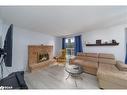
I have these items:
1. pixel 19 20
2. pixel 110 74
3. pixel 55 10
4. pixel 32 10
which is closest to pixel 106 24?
pixel 110 74

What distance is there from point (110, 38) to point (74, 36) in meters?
0.95

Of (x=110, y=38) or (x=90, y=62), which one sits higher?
(x=110, y=38)

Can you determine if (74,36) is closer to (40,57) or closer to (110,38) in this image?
(110,38)

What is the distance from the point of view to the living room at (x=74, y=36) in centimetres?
175

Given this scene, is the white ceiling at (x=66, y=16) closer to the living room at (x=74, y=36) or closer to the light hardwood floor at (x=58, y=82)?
the living room at (x=74, y=36)

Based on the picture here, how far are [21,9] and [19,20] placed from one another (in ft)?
1.85

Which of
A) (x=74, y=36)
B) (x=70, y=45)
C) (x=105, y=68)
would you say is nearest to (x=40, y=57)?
(x=70, y=45)

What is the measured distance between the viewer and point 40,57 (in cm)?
344

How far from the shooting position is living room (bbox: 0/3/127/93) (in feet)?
5.73

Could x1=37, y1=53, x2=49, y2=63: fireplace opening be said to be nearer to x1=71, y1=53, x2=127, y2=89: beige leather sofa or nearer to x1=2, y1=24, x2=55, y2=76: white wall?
x1=2, y1=24, x2=55, y2=76: white wall
